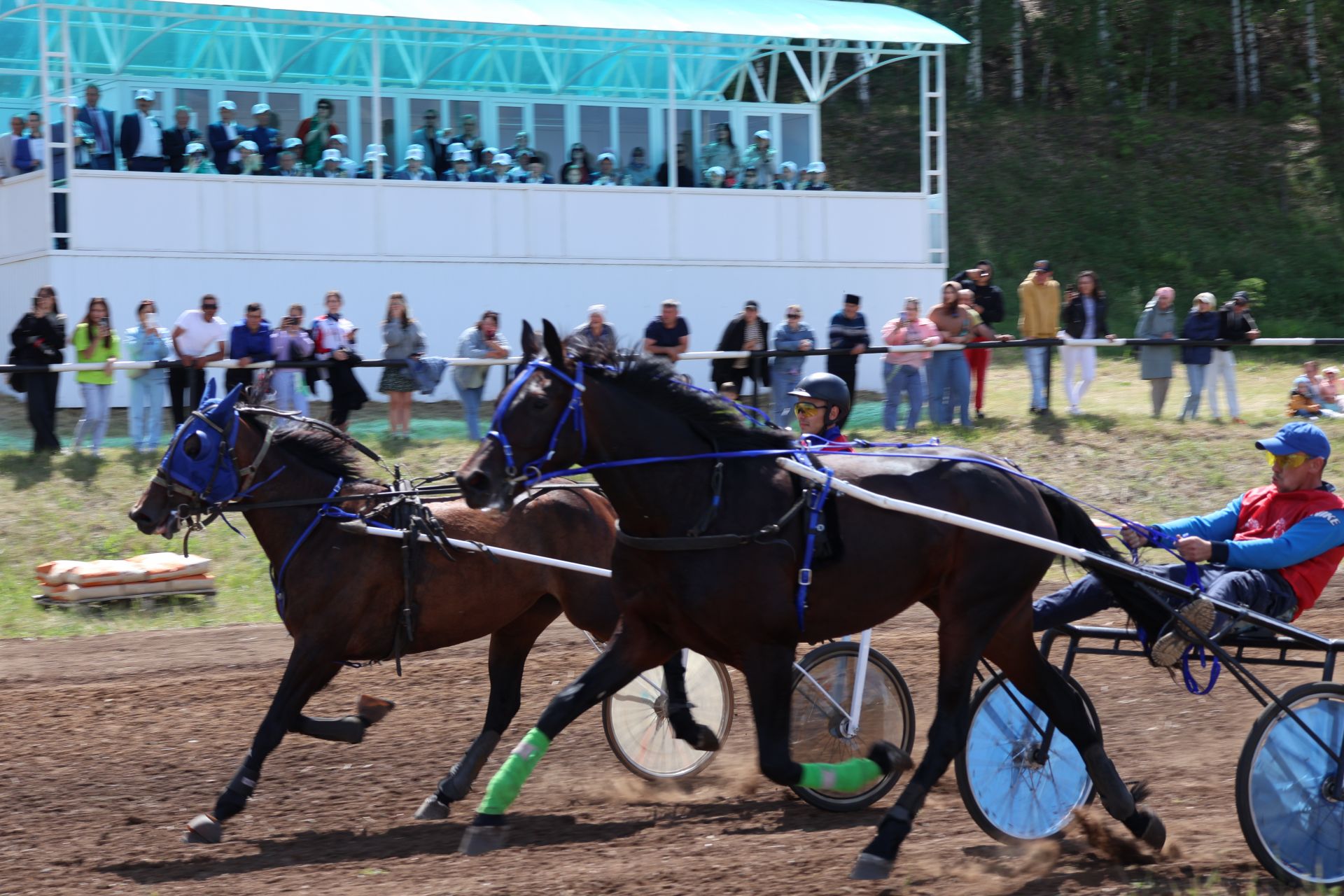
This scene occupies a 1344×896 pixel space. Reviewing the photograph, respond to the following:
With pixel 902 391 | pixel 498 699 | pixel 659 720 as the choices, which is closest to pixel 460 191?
pixel 902 391

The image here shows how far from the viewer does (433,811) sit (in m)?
6.63

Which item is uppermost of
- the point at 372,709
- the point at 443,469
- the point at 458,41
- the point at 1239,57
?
the point at 1239,57

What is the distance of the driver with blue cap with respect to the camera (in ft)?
19.8

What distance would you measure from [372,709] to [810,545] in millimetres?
2407

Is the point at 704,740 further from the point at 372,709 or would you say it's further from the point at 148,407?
the point at 148,407

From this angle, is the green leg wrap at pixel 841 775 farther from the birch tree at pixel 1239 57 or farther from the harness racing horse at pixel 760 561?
the birch tree at pixel 1239 57

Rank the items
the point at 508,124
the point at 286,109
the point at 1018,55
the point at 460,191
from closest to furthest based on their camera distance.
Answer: the point at 460,191, the point at 286,109, the point at 508,124, the point at 1018,55

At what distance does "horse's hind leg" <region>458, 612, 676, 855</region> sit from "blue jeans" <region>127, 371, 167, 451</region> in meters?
8.32

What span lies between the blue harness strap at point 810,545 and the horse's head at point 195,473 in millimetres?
2664

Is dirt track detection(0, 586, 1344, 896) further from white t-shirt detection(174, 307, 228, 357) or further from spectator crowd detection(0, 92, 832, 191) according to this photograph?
spectator crowd detection(0, 92, 832, 191)

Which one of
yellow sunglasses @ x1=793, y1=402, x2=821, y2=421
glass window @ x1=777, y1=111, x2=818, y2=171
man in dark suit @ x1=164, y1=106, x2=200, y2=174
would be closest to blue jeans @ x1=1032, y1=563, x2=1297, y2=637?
yellow sunglasses @ x1=793, y1=402, x2=821, y2=421

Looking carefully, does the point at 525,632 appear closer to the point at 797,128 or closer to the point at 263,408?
the point at 263,408

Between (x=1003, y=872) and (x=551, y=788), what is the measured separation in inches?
86.8

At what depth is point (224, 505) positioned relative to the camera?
6.97 meters
